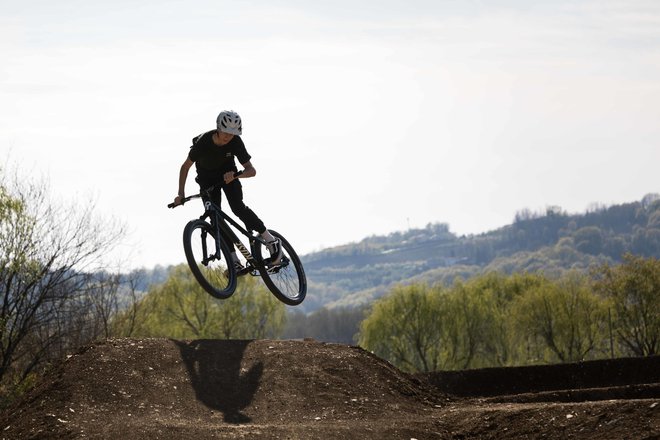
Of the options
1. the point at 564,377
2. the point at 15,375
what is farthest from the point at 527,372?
the point at 15,375

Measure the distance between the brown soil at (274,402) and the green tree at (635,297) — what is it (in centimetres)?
3745

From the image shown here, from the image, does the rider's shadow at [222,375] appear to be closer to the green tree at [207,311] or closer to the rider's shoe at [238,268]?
the rider's shoe at [238,268]

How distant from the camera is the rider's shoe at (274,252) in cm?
1656

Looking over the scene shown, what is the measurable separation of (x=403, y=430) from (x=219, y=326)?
162 ft

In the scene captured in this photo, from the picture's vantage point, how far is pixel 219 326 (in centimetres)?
6181

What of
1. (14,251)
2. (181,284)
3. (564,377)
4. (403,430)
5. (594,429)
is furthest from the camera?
(181,284)

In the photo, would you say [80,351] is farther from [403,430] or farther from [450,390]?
[450,390]

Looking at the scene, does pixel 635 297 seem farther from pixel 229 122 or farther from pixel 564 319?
pixel 229 122

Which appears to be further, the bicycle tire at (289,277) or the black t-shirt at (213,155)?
the bicycle tire at (289,277)

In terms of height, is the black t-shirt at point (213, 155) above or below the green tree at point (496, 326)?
above

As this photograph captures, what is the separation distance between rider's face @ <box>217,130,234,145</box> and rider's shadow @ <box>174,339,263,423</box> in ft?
10.4

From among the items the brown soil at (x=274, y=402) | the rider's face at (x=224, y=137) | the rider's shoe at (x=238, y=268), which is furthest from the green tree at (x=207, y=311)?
the rider's face at (x=224, y=137)

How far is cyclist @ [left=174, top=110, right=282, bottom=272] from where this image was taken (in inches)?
607

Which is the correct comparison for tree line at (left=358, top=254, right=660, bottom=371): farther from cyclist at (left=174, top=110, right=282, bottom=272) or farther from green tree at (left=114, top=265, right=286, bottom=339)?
cyclist at (left=174, top=110, right=282, bottom=272)
